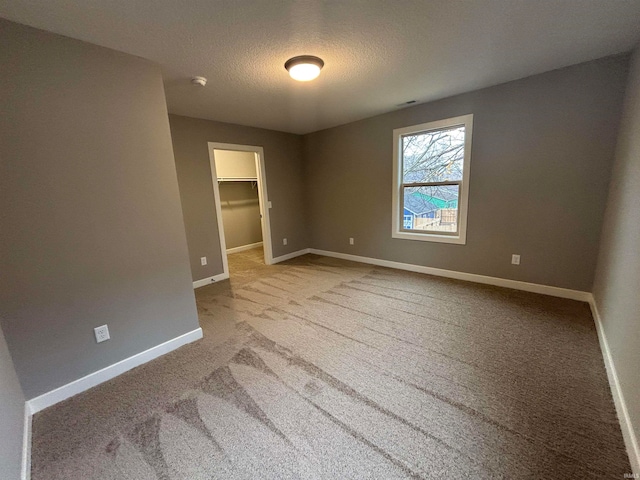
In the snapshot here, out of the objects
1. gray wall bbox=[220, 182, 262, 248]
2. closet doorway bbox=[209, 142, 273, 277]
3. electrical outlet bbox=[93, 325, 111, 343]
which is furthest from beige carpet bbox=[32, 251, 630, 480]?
gray wall bbox=[220, 182, 262, 248]

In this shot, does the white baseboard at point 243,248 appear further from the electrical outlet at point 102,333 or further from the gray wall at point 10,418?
the gray wall at point 10,418

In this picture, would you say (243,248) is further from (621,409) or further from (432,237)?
(621,409)

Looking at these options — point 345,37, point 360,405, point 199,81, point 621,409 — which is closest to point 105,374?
point 360,405

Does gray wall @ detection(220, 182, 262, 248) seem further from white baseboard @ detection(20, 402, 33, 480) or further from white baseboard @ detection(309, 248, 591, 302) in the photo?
white baseboard @ detection(20, 402, 33, 480)

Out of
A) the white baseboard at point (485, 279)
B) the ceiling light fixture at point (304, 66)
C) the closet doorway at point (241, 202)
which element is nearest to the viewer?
the ceiling light fixture at point (304, 66)

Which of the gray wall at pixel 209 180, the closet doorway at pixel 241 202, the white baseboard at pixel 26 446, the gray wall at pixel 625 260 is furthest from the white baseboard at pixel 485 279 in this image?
the white baseboard at pixel 26 446

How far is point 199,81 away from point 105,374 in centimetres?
256

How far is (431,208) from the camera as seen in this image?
366cm

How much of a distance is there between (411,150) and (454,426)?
3.35 metres

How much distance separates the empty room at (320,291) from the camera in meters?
1.33

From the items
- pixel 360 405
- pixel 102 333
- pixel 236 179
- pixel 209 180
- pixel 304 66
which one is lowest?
pixel 360 405

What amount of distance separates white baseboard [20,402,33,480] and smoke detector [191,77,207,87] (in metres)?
2.70

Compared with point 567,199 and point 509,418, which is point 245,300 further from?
point 567,199

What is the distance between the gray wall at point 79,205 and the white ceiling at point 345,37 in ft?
0.81
